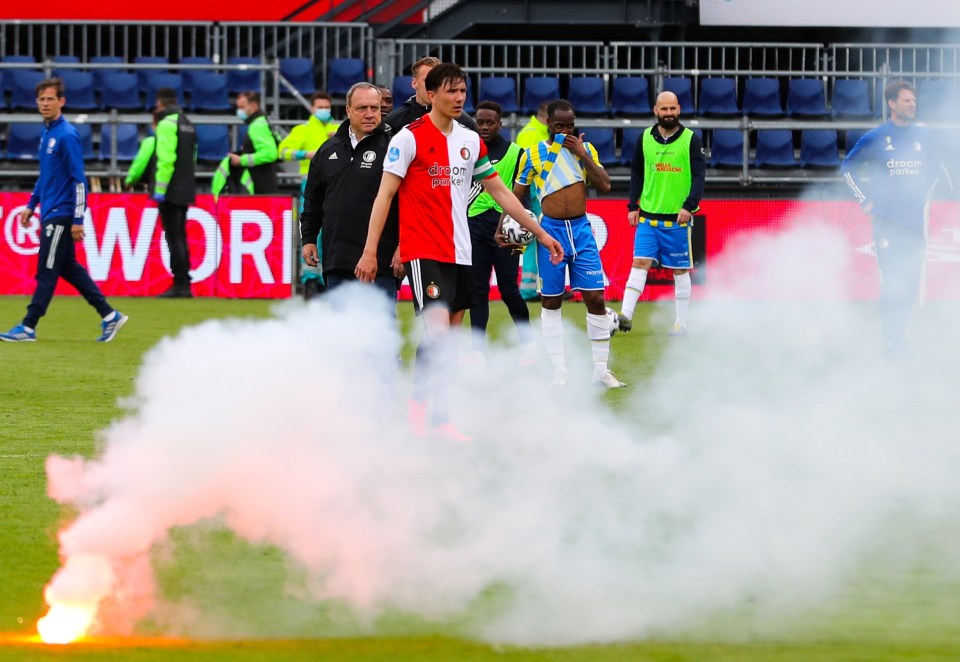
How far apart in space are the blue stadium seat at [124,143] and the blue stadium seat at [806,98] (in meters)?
10.0

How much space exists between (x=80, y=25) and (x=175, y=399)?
Answer: 20.7 meters

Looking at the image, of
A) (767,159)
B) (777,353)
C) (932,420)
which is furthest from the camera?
(767,159)

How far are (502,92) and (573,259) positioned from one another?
39.7ft

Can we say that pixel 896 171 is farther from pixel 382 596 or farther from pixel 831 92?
pixel 831 92

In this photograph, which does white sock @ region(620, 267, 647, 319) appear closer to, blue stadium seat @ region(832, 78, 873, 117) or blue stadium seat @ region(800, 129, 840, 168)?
blue stadium seat @ region(800, 129, 840, 168)

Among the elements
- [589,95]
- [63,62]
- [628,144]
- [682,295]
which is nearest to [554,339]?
[682,295]

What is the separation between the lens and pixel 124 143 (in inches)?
853

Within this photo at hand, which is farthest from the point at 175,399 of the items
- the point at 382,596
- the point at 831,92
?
the point at 831,92

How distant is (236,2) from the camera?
25.6 m

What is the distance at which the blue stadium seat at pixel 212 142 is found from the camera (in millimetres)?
21828

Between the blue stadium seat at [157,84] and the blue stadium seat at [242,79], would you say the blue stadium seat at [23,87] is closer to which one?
the blue stadium seat at [157,84]

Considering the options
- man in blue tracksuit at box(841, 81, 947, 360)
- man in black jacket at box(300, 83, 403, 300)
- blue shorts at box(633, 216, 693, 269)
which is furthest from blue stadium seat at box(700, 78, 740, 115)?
man in black jacket at box(300, 83, 403, 300)

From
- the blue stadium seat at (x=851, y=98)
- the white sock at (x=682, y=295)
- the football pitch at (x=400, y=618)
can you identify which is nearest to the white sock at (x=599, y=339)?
the white sock at (x=682, y=295)

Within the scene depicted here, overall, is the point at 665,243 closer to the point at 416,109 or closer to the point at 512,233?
the point at 512,233
